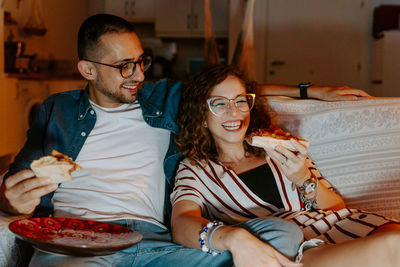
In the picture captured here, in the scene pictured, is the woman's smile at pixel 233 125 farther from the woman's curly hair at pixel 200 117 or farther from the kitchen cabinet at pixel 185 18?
the kitchen cabinet at pixel 185 18

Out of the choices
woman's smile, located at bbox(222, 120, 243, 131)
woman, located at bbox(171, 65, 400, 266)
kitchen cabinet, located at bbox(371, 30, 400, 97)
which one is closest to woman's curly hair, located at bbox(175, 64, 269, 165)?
woman, located at bbox(171, 65, 400, 266)

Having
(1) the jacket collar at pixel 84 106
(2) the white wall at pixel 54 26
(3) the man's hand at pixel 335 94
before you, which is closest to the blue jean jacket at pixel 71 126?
(1) the jacket collar at pixel 84 106

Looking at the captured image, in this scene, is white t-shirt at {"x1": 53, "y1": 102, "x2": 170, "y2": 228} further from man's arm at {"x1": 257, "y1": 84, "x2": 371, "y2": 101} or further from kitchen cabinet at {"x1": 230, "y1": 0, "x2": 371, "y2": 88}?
kitchen cabinet at {"x1": 230, "y1": 0, "x2": 371, "y2": 88}

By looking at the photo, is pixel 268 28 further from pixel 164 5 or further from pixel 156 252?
pixel 156 252

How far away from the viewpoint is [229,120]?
165 cm

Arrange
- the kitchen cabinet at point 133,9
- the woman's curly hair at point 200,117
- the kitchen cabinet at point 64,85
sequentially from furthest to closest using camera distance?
the kitchen cabinet at point 133,9
the kitchen cabinet at point 64,85
the woman's curly hair at point 200,117

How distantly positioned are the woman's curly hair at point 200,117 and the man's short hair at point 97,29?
1.21ft

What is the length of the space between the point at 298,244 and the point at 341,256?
0.44 ft

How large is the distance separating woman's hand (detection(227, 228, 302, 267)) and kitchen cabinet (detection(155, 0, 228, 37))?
5.18 m

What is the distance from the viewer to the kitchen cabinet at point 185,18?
6094mm

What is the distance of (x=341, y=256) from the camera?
118 centimetres

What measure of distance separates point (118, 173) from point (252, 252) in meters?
0.70

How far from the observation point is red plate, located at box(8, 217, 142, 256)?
1.21 meters

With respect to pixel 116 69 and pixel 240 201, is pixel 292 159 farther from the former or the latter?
pixel 116 69
